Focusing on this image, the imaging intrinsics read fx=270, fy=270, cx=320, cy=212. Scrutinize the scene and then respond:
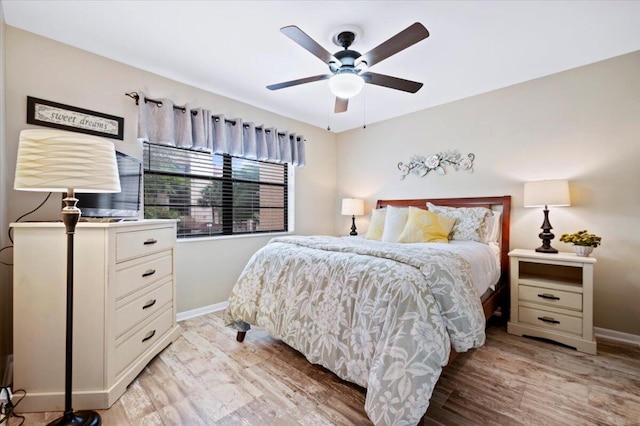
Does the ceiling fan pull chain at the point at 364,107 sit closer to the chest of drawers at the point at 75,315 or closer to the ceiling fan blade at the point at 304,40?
the ceiling fan blade at the point at 304,40

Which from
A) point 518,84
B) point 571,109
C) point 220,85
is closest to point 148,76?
point 220,85

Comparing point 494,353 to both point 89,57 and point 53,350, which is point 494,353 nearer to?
point 53,350

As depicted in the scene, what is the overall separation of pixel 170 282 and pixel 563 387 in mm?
2890

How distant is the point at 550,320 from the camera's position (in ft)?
7.54

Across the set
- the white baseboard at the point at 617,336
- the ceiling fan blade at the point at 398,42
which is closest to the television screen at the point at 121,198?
the ceiling fan blade at the point at 398,42

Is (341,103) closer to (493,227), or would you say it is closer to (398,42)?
(398,42)

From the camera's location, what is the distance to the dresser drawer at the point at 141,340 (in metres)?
1.65

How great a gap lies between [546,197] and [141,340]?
344 cm

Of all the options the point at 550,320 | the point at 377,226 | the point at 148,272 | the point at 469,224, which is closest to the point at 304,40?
the point at 148,272

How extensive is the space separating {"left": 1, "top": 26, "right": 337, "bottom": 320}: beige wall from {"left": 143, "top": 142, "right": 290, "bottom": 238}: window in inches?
6.7

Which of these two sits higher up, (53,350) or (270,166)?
(270,166)

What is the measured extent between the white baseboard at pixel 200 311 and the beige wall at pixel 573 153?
2.91 meters

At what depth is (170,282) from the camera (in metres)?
2.28

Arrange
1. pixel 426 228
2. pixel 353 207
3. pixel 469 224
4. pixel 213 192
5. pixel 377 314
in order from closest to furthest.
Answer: pixel 377 314, pixel 426 228, pixel 469 224, pixel 213 192, pixel 353 207
